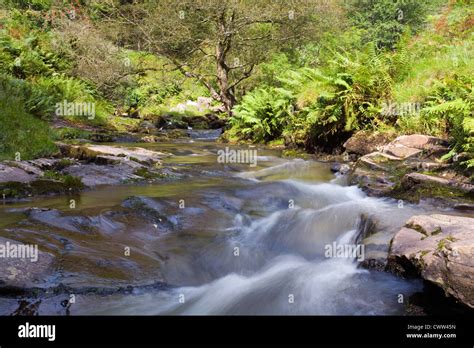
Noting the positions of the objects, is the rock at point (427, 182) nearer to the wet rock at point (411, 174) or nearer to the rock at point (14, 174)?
the wet rock at point (411, 174)

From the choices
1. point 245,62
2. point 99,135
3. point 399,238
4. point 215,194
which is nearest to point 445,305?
point 399,238

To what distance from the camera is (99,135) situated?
47.5 feet

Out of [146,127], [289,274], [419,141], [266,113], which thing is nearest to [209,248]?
[289,274]

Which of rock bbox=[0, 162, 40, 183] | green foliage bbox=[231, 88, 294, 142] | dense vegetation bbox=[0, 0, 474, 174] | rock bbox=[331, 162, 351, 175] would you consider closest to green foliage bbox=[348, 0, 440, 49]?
dense vegetation bbox=[0, 0, 474, 174]

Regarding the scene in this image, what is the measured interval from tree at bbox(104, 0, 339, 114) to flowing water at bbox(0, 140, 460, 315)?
1148 centimetres

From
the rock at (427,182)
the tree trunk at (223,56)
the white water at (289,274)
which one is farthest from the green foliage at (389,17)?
the white water at (289,274)

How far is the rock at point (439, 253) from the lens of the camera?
12.1 ft

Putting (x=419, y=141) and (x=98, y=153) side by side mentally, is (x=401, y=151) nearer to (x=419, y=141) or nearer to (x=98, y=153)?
(x=419, y=141)

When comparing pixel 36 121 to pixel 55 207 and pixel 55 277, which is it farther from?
pixel 55 277

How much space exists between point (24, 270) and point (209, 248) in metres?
2.11

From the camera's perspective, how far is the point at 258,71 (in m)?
19.8

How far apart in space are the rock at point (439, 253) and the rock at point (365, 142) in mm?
5529

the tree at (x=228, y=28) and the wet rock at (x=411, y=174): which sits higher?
the tree at (x=228, y=28)

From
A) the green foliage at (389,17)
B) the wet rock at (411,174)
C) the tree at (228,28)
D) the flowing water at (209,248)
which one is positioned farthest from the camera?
the green foliage at (389,17)
